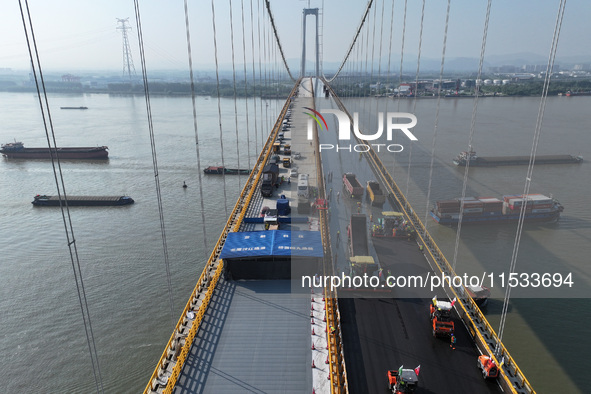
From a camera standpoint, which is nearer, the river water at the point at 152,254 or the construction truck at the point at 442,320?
the construction truck at the point at 442,320

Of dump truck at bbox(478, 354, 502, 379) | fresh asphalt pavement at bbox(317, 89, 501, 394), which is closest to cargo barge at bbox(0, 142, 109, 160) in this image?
fresh asphalt pavement at bbox(317, 89, 501, 394)

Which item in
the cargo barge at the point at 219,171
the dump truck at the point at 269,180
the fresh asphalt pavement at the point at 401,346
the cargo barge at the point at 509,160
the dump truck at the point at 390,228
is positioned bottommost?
the cargo barge at the point at 219,171

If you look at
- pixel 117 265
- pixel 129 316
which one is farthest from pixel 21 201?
pixel 129 316

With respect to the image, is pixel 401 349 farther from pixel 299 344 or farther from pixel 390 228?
pixel 390 228

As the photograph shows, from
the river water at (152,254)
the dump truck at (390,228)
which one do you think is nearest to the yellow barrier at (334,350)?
the river water at (152,254)

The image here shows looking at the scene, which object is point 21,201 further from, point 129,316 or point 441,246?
point 441,246

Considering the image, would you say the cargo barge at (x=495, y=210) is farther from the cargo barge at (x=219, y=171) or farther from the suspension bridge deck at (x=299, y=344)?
the cargo barge at (x=219, y=171)

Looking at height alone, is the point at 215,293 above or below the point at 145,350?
above

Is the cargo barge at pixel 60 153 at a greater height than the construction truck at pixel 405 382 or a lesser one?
lesser
